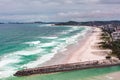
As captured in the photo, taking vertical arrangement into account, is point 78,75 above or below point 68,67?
below

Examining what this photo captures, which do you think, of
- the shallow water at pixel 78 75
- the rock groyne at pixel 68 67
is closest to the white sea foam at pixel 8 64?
the rock groyne at pixel 68 67

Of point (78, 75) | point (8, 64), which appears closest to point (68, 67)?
point (78, 75)

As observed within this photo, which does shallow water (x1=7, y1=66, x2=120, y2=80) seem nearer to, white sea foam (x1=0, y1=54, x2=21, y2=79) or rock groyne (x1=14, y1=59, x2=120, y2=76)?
rock groyne (x1=14, y1=59, x2=120, y2=76)

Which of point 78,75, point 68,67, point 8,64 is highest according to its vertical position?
point 8,64

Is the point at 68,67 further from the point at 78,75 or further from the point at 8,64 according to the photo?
the point at 8,64

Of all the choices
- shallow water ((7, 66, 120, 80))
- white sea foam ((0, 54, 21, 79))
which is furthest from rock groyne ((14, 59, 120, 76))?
white sea foam ((0, 54, 21, 79))

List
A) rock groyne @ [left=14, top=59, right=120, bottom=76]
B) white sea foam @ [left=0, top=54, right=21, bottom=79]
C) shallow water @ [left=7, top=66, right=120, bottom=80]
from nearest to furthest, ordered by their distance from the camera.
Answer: shallow water @ [left=7, top=66, right=120, bottom=80]
rock groyne @ [left=14, top=59, right=120, bottom=76]
white sea foam @ [left=0, top=54, right=21, bottom=79]

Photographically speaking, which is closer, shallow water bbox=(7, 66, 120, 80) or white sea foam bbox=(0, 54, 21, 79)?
shallow water bbox=(7, 66, 120, 80)

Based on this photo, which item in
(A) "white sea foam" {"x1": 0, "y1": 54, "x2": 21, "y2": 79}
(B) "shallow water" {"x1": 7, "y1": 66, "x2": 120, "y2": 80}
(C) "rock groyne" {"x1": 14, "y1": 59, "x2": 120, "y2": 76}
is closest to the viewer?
(B) "shallow water" {"x1": 7, "y1": 66, "x2": 120, "y2": 80}

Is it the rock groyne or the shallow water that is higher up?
the rock groyne
